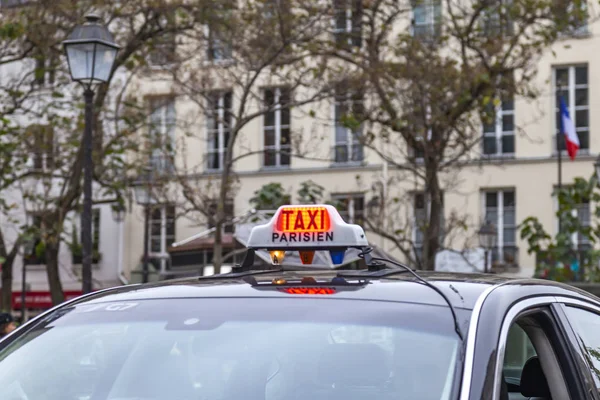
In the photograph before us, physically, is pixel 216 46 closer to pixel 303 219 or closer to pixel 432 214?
pixel 432 214

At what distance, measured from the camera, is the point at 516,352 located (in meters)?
3.84

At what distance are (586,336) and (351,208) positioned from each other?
25.9m

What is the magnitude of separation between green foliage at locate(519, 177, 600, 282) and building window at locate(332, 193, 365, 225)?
408 cm

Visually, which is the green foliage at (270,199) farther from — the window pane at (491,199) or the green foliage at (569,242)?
the window pane at (491,199)

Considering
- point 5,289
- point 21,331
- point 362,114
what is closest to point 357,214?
point 362,114

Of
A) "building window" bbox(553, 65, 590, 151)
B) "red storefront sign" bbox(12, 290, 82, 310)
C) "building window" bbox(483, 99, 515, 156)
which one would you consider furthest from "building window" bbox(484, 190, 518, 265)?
"red storefront sign" bbox(12, 290, 82, 310)

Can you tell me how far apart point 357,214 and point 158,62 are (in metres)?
8.07

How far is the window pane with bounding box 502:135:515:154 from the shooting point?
34.8m

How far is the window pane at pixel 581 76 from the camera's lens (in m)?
33.8

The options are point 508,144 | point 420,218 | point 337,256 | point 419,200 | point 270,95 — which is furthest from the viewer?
point 508,144

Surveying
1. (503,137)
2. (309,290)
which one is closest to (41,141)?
(503,137)

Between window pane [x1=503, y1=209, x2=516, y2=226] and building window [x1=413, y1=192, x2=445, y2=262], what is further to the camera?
window pane [x1=503, y1=209, x2=516, y2=226]

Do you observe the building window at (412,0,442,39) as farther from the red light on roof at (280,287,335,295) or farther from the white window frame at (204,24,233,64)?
the red light on roof at (280,287,335,295)

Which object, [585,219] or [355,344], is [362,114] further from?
[355,344]
